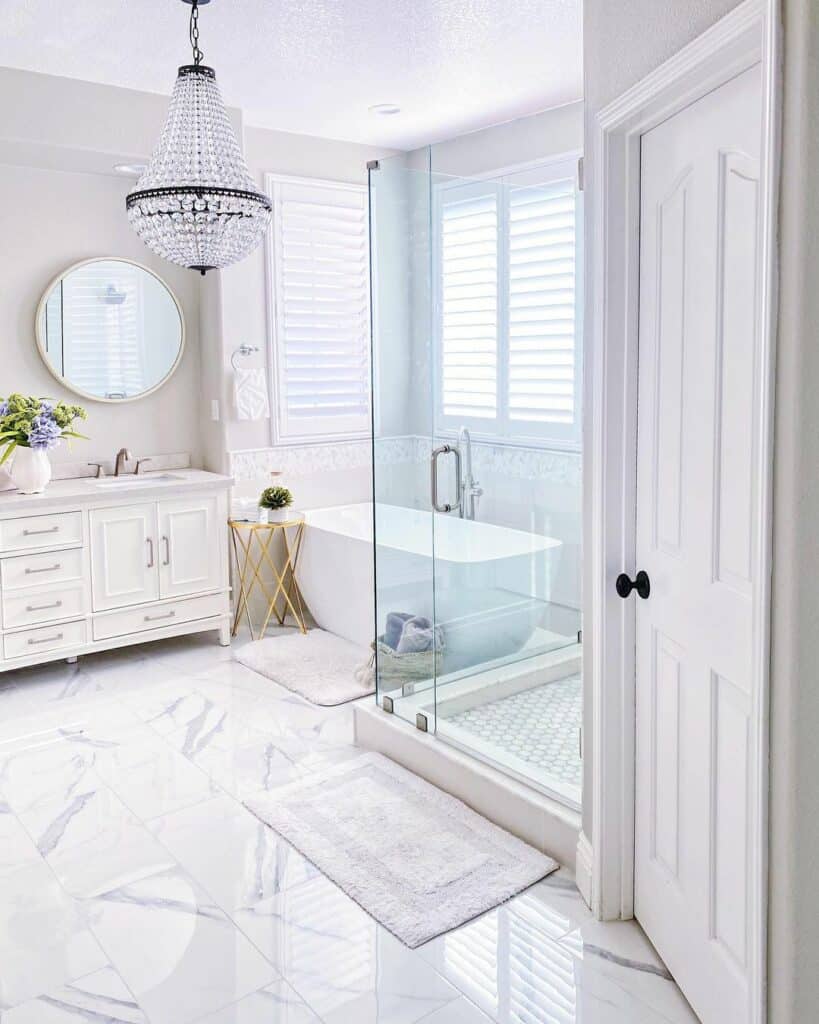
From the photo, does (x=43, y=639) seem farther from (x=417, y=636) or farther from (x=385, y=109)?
(x=385, y=109)

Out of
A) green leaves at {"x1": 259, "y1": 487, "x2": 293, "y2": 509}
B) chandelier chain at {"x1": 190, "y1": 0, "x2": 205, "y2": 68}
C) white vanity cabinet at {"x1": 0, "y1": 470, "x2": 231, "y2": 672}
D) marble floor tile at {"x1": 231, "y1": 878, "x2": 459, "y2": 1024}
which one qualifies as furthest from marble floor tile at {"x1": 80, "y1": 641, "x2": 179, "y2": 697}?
chandelier chain at {"x1": 190, "y1": 0, "x2": 205, "y2": 68}

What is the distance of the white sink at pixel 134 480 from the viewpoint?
14.8 feet

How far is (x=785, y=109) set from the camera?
138 cm

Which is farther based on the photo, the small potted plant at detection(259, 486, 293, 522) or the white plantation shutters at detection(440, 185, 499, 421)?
the small potted plant at detection(259, 486, 293, 522)

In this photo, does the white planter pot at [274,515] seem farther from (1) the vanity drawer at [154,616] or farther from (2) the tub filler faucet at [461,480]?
(2) the tub filler faucet at [461,480]

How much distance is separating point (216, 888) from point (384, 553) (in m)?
1.29

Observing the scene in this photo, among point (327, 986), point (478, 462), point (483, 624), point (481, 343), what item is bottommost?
point (327, 986)

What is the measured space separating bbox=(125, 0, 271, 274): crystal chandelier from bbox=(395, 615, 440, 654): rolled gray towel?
144 cm

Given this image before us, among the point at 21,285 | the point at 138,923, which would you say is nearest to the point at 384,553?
the point at 138,923

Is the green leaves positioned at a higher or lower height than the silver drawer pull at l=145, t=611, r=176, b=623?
higher

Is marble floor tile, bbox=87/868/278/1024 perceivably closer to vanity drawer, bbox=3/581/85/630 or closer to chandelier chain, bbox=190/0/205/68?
vanity drawer, bbox=3/581/85/630

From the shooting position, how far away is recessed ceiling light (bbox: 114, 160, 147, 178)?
14.9 feet

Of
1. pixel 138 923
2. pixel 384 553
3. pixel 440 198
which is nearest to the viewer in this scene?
pixel 138 923

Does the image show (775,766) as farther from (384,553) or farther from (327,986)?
(384,553)
